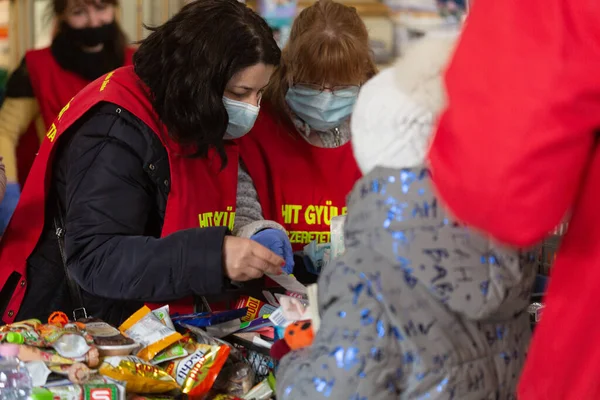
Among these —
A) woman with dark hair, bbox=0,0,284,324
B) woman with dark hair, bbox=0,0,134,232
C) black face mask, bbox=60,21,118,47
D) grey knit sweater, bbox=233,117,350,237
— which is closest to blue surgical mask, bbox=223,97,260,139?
woman with dark hair, bbox=0,0,284,324

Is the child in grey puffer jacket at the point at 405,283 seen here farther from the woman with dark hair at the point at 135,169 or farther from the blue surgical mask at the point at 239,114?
the blue surgical mask at the point at 239,114

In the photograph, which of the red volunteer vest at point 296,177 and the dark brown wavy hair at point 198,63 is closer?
the dark brown wavy hair at point 198,63

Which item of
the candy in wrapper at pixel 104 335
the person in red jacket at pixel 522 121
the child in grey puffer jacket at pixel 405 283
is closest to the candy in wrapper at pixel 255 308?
the candy in wrapper at pixel 104 335

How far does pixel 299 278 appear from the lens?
2.81 meters

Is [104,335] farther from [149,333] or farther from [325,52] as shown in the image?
[325,52]

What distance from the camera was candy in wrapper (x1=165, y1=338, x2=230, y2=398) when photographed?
1962mm

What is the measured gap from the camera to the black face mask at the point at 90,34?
15.3ft

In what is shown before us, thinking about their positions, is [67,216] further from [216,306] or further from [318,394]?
[318,394]

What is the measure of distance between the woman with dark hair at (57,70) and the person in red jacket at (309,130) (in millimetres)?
1465

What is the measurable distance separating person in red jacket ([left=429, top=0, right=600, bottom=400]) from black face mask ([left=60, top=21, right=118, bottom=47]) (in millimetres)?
3760

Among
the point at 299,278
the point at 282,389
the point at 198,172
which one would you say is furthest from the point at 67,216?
the point at 282,389

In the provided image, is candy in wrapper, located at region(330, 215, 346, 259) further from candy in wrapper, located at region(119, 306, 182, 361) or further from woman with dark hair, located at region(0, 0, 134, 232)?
woman with dark hair, located at region(0, 0, 134, 232)

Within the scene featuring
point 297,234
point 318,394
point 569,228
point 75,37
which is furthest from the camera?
point 75,37

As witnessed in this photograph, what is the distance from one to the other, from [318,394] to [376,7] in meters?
4.41
